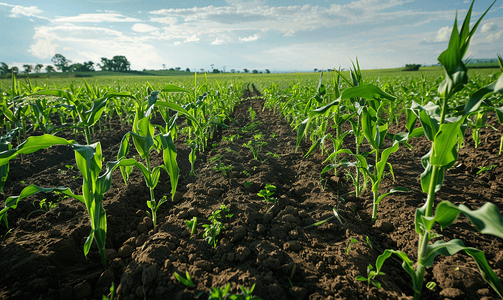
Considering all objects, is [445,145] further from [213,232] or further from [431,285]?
[213,232]

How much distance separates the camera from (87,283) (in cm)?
145

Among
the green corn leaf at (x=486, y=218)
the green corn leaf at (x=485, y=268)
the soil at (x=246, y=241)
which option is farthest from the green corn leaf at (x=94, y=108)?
the green corn leaf at (x=485, y=268)

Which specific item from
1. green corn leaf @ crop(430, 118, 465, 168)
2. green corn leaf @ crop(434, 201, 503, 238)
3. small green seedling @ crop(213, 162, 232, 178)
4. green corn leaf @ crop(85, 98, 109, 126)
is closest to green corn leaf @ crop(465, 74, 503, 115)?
green corn leaf @ crop(430, 118, 465, 168)

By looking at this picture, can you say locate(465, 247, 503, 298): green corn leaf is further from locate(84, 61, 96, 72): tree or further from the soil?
locate(84, 61, 96, 72): tree

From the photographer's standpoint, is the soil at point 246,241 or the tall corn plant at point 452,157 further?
the soil at point 246,241

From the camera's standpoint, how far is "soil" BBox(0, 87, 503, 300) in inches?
54.3

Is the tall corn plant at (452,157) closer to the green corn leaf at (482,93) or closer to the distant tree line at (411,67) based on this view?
the green corn leaf at (482,93)

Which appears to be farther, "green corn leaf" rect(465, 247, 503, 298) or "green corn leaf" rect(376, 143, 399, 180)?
"green corn leaf" rect(376, 143, 399, 180)

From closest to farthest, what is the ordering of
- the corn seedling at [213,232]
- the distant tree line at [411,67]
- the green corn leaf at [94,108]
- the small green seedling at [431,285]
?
the small green seedling at [431,285] → the corn seedling at [213,232] → the green corn leaf at [94,108] → the distant tree line at [411,67]

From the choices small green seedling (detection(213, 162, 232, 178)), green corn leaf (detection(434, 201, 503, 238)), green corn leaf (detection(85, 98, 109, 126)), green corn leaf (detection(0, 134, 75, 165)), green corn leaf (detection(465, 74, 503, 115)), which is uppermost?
green corn leaf (detection(465, 74, 503, 115))

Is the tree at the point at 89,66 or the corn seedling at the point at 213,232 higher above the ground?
the tree at the point at 89,66

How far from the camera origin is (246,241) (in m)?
1.74

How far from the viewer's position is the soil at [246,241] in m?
1.38

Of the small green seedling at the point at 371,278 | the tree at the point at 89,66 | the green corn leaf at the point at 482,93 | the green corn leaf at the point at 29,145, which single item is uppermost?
the tree at the point at 89,66
